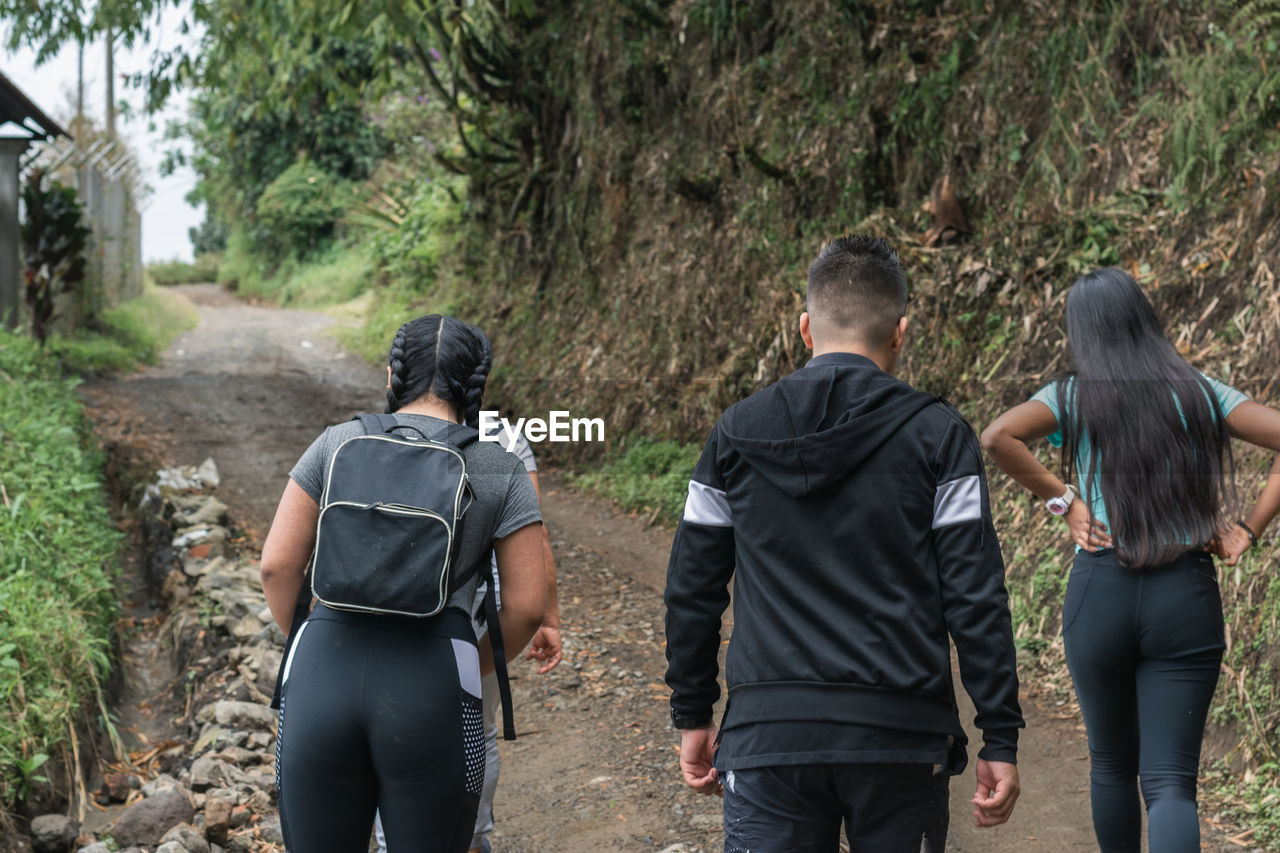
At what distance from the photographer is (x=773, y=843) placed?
2064mm

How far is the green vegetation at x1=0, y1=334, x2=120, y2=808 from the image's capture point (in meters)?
4.82

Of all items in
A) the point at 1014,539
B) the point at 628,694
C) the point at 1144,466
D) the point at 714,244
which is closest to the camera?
the point at 1144,466

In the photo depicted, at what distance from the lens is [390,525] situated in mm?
2283

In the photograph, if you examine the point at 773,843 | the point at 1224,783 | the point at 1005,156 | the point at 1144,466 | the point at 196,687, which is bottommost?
the point at 196,687

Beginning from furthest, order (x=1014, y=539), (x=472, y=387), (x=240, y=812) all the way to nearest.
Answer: (x=1014, y=539) < (x=240, y=812) < (x=472, y=387)

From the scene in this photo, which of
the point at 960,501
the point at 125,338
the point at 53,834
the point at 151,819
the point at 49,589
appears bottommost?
the point at 53,834

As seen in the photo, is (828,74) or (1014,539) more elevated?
(828,74)

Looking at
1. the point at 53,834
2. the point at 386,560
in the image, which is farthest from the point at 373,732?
the point at 53,834

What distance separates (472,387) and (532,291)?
11.1 meters

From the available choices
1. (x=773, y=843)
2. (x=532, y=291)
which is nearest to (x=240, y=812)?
(x=773, y=843)

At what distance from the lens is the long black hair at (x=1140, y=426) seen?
2.89 m

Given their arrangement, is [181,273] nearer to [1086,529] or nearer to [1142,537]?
[1086,529]

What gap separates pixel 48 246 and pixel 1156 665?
55.4 feet

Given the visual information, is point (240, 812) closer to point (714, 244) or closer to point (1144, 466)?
point (1144, 466)
